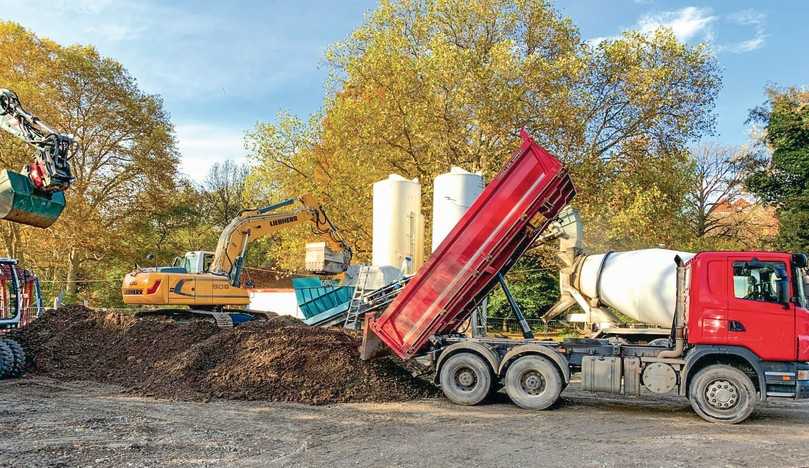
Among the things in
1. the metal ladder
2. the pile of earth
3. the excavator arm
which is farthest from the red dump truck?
the excavator arm

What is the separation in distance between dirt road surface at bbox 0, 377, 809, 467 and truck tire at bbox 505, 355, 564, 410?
0.68ft

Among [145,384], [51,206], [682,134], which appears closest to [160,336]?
[145,384]

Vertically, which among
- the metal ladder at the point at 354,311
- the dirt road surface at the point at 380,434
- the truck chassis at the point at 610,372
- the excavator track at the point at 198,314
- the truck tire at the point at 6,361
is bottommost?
the dirt road surface at the point at 380,434

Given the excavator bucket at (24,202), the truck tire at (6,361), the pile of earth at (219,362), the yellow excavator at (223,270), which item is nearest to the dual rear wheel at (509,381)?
the pile of earth at (219,362)

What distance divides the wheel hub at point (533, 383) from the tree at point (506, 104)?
41.7ft

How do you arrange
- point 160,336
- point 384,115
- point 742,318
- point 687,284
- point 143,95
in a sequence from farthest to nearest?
point 143,95 < point 384,115 < point 160,336 < point 687,284 < point 742,318

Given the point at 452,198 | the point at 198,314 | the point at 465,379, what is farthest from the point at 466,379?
the point at 198,314

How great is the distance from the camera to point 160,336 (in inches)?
511

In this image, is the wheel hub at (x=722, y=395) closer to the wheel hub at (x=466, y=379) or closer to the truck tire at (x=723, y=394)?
the truck tire at (x=723, y=394)

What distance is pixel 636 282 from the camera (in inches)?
479

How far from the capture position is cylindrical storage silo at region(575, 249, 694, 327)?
11.7 m

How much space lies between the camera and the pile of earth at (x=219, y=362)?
10289 mm

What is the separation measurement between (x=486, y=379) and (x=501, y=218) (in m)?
2.54

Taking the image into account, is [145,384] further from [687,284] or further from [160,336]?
[687,284]
